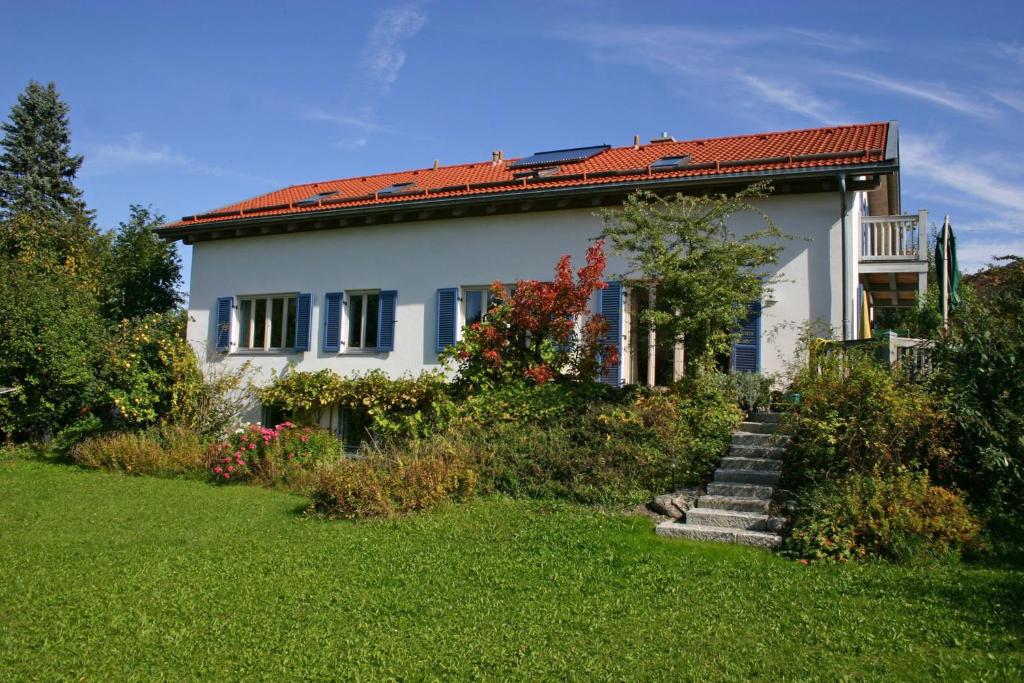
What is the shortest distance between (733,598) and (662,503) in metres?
2.93

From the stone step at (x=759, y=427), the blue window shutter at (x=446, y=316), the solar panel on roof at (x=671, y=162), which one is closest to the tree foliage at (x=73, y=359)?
the blue window shutter at (x=446, y=316)

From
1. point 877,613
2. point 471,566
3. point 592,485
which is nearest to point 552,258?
point 592,485

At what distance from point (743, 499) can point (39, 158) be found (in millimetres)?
32770

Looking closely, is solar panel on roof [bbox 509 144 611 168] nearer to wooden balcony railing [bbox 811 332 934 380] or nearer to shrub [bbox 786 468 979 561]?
wooden balcony railing [bbox 811 332 934 380]

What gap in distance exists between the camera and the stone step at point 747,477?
902 cm

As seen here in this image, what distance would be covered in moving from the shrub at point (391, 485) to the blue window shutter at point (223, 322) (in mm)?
8291

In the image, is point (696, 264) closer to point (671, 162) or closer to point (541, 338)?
point (541, 338)

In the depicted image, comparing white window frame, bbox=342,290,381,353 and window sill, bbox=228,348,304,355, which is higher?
white window frame, bbox=342,290,381,353

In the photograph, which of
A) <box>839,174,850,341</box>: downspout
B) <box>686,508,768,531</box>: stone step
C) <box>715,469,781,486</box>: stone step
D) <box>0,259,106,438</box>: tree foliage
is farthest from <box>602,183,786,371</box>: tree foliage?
<box>0,259,106,438</box>: tree foliage

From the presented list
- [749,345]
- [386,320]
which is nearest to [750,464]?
[749,345]

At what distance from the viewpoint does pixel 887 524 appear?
698 cm

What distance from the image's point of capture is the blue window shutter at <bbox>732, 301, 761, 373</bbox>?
12547 millimetres

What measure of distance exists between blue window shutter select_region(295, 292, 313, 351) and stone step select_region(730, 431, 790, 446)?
31.3 ft

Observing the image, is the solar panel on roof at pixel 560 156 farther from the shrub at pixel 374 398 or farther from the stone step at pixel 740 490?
the stone step at pixel 740 490
